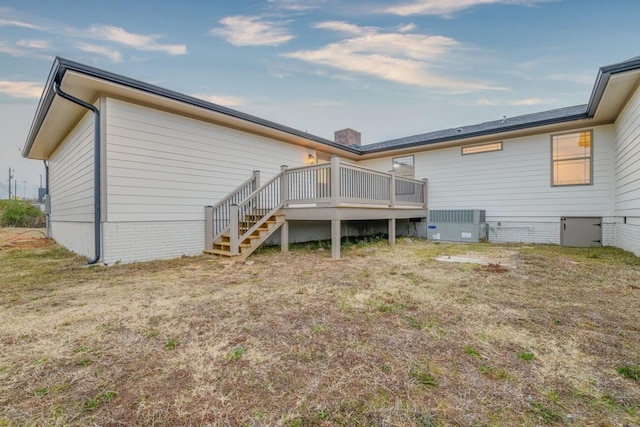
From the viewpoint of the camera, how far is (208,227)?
24.9 feet

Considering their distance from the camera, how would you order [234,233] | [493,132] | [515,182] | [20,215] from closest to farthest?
[234,233]
[493,132]
[515,182]
[20,215]

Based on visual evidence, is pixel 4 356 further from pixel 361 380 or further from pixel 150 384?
pixel 361 380

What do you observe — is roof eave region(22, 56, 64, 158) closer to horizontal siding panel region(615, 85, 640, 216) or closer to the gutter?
the gutter

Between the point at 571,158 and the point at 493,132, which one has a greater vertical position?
the point at 493,132

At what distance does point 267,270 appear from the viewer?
5613 mm

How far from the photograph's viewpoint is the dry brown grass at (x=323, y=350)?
1666mm

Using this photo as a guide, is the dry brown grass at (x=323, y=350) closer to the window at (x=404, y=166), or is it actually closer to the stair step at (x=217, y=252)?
the stair step at (x=217, y=252)

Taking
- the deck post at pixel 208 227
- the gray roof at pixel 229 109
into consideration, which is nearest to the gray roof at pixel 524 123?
the gray roof at pixel 229 109

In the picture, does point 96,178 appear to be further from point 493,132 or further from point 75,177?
point 493,132

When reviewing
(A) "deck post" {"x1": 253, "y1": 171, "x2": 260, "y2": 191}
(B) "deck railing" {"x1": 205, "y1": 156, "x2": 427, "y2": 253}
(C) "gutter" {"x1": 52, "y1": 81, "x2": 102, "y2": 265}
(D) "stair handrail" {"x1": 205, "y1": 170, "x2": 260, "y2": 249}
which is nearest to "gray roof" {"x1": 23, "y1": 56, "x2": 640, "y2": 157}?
(C) "gutter" {"x1": 52, "y1": 81, "x2": 102, "y2": 265}

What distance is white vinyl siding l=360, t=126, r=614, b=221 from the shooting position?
26.4 ft

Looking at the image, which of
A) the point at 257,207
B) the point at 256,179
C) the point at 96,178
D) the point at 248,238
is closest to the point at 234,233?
the point at 248,238

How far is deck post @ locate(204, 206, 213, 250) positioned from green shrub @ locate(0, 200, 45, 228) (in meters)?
16.6

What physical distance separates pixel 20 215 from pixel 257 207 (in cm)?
1810
